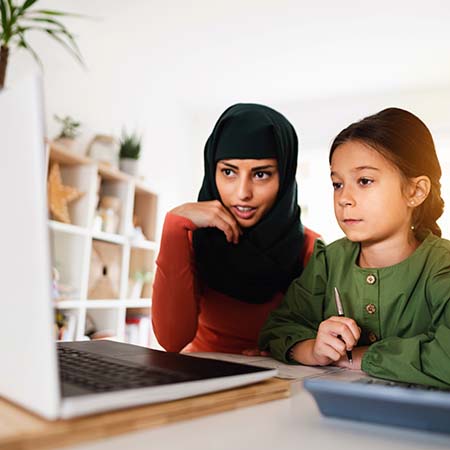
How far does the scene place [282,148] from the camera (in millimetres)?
1315

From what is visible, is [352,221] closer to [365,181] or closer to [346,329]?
[365,181]

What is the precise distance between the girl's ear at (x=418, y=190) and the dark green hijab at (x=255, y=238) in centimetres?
34

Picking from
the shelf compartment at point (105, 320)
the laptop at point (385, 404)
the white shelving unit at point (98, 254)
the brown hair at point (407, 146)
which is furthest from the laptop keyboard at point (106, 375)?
the shelf compartment at point (105, 320)

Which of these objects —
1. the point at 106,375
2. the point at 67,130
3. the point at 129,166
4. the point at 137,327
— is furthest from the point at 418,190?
the point at 137,327

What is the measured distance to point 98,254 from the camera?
3.62 meters

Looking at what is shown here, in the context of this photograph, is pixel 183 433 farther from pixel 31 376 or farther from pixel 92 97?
pixel 92 97

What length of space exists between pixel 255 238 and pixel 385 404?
858 mm

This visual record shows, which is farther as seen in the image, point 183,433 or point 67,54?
point 67,54

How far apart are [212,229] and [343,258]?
38 centimetres

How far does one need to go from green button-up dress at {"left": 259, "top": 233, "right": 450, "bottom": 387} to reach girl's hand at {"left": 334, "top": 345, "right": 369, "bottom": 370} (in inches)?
1.6

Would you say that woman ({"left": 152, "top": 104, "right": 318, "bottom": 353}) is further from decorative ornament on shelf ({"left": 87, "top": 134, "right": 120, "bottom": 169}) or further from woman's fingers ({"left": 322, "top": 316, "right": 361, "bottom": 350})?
decorative ornament on shelf ({"left": 87, "top": 134, "right": 120, "bottom": 169})

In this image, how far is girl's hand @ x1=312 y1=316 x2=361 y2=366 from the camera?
34.7 inches

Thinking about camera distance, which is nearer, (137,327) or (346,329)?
(346,329)

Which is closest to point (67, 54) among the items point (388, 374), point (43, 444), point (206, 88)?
point (206, 88)
